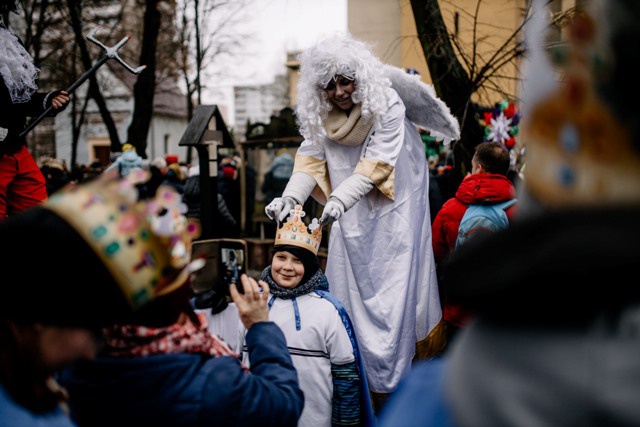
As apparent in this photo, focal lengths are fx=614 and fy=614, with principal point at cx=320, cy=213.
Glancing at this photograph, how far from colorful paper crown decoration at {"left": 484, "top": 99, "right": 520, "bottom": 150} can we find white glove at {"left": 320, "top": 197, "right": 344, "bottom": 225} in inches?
118

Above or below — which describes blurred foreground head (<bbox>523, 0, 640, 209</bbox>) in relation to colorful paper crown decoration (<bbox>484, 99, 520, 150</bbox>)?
below

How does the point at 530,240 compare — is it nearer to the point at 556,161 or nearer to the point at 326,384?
the point at 556,161

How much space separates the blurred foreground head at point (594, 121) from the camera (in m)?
0.71

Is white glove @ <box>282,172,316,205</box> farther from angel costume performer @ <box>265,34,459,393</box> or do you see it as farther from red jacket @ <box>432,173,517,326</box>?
red jacket @ <box>432,173,517,326</box>

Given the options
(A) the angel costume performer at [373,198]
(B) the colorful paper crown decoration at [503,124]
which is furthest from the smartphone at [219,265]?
(B) the colorful paper crown decoration at [503,124]

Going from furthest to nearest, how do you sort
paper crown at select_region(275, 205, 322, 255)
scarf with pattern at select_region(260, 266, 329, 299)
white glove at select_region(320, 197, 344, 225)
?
white glove at select_region(320, 197, 344, 225)
paper crown at select_region(275, 205, 322, 255)
scarf with pattern at select_region(260, 266, 329, 299)

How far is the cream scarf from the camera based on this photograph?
395cm

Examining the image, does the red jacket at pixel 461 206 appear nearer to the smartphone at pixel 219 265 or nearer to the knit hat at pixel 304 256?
the knit hat at pixel 304 256

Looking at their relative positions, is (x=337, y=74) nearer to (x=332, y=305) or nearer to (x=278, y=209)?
(x=278, y=209)

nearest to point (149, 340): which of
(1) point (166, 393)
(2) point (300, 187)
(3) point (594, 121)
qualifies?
(1) point (166, 393)

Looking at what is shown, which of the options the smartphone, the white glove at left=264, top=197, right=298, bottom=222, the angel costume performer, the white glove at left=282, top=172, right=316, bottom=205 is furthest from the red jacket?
the smartphone

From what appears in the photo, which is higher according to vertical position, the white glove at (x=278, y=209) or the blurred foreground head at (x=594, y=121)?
the blurred foreground head at (x=594, y=121)

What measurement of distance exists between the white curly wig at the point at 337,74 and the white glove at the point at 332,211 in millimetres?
714

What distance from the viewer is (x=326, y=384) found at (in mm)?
3025
